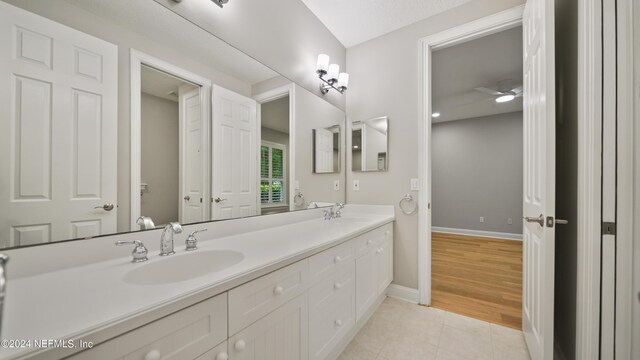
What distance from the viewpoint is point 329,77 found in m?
2.19

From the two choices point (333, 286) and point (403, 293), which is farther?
point (403, 293)

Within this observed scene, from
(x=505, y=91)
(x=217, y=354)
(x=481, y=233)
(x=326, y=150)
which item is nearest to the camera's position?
(x=217, y=354)

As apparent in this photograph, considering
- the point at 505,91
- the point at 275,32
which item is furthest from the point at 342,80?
the point at 505,91

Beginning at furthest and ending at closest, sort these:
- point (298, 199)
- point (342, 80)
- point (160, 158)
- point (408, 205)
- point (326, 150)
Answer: point (342, 80)
point (326, 150)
point (408, 205)
point (298, 199)
point (160, 158)

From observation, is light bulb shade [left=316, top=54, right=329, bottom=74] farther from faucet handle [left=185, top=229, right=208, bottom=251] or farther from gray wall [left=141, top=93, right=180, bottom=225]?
faucet handle [left=185, top=229, right=208, bottom=251]

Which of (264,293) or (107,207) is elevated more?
(107,207)

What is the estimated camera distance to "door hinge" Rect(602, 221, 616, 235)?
0.93m

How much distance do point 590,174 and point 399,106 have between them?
4.86 ft

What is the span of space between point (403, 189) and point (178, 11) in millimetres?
2055

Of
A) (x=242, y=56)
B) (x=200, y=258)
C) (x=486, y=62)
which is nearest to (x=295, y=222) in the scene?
(x=200, y=258)

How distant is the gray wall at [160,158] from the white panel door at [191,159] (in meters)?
0.03

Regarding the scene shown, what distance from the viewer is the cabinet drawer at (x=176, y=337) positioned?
0.53 m

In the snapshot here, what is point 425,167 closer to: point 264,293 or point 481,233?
point 264,293

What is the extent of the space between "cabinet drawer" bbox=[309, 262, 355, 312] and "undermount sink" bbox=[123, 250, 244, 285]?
429 millimetres
